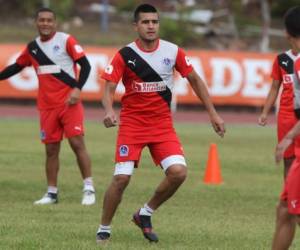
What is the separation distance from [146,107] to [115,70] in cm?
48

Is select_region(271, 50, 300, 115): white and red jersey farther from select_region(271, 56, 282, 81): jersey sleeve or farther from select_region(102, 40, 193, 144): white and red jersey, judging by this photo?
select_region(102, 40, 193, 144): white and red jersey

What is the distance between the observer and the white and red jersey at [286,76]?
36.5ft

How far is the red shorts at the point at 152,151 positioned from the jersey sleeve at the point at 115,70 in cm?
64

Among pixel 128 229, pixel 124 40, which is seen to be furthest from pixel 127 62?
pixel 124 40

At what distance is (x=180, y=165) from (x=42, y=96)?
10.9 feet

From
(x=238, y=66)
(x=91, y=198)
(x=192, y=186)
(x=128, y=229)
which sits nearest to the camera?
(x=128, y=229)

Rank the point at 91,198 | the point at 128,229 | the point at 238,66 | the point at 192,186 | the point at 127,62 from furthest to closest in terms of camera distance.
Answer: the point at 238,66, the point at 192,186, the point at 91,198, the point at 128,229, the point at 127,62

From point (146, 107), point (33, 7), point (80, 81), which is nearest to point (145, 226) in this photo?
point (146, 107)

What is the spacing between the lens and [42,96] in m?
12.4

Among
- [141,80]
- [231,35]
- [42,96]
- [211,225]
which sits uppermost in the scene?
[141,80]

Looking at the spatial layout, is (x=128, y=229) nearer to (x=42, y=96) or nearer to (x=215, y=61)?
(x=42, y=96)

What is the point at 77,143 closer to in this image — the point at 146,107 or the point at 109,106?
the point at 146,107

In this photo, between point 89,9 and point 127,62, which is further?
point 89,9

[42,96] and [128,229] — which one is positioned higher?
[42,96]
